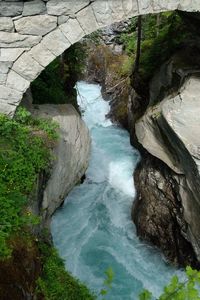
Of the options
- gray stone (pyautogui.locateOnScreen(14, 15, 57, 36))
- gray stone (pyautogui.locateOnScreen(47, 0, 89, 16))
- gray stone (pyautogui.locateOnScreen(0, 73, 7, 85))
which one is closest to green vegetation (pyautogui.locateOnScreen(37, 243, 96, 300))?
gray stone (pyautogui.locateOnScreen(0, 73, 7, 85))

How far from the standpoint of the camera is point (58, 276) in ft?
15.7

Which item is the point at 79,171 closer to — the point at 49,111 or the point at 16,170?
the point at 49,111

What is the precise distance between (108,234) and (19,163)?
368 cm

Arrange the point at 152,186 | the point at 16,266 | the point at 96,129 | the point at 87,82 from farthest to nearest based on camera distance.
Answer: the point at 87,82
the point at 96,129
the point at 152,186
the point at 16,266

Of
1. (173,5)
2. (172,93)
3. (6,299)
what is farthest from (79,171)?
(6,299)

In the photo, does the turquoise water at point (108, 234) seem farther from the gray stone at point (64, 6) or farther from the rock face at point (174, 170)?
the gray stone at point (64, 6)

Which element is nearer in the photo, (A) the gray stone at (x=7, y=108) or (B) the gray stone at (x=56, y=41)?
(B) the gray stone at (x=56, y=41)

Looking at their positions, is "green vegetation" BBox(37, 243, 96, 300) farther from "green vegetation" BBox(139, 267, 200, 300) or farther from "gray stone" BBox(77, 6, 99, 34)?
"gray stone" BBox(77, 6, 99, 34)

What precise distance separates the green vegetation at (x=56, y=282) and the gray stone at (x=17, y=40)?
107 inches

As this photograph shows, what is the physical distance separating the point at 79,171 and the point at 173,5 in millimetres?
3549

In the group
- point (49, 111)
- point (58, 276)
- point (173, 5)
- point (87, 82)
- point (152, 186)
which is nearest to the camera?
point (58, 276)

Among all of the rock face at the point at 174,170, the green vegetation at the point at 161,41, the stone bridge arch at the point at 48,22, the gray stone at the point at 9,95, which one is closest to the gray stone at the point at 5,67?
the stone bridge arch at the point at 48,22

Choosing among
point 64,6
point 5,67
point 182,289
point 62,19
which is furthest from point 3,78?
point 182,289

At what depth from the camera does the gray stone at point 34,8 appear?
17.2 feet
